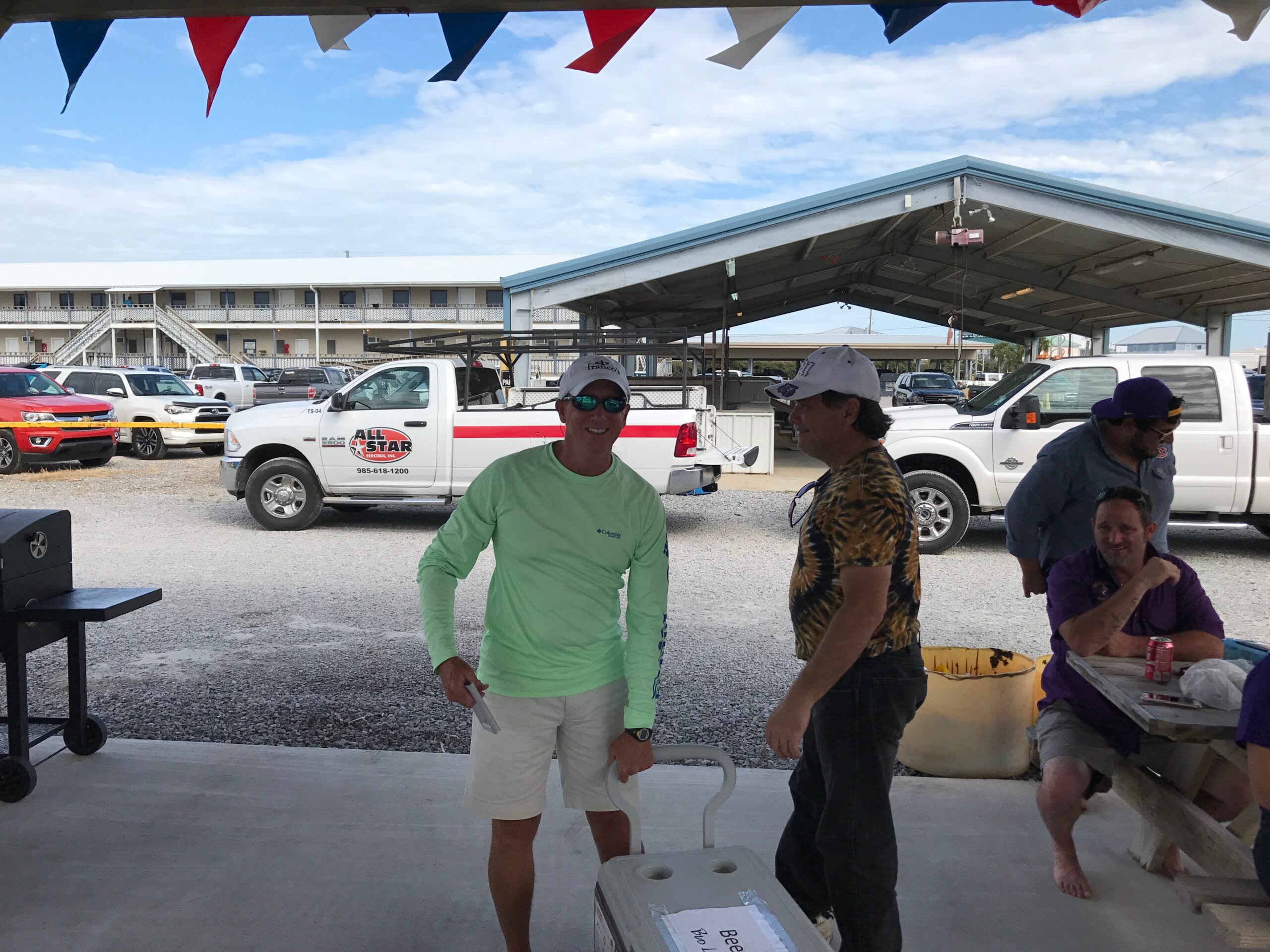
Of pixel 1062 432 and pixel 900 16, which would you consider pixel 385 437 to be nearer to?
pixel 1062 432

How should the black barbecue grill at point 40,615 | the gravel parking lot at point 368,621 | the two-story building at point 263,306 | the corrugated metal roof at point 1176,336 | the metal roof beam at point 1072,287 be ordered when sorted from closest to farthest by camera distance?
the black barbecue grill at point 40,615
the gravel parking lot at point 368,621
the metal roof beam at point 1072,287
the corrugated metal roof at point 1176,336
the two-story building at point 263,306

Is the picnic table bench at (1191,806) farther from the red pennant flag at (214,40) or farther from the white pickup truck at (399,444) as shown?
the white pickup truck at (399,444)

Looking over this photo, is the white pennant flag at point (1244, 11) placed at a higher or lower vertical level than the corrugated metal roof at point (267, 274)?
lower

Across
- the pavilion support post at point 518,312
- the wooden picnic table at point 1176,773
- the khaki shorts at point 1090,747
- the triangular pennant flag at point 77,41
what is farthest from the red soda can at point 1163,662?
the pavilion support post at point 518,312

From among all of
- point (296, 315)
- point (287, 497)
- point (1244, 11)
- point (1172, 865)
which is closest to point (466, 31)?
point (1244, 11)

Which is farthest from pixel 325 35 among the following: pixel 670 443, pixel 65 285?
pixel 65 285

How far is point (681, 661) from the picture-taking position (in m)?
6.06

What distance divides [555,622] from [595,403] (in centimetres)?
60

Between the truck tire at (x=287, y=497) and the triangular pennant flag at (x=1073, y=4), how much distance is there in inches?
367

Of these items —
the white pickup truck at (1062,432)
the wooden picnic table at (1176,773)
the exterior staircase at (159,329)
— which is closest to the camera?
the wooden picnic table at (1176,773)

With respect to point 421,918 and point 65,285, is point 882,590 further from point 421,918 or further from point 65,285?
point 65,285

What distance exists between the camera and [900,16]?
3125 millimetres

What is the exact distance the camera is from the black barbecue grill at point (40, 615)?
3.79 metres

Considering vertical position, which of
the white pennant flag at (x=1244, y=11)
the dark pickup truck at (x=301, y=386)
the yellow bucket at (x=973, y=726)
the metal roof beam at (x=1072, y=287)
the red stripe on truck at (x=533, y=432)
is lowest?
the yellow bucket at (x=973, y=726)
